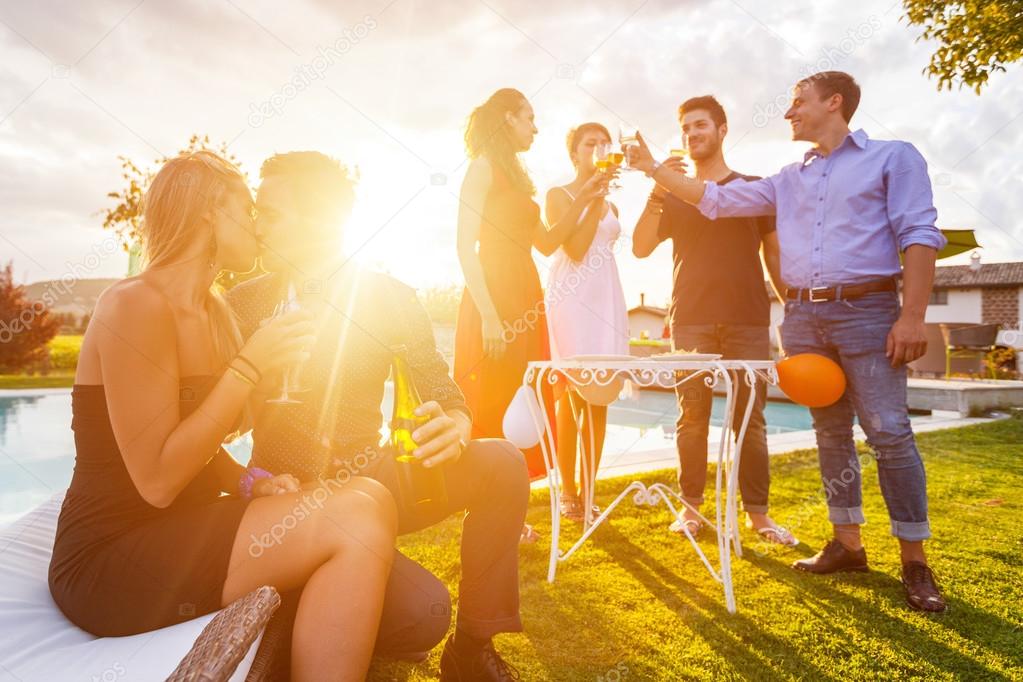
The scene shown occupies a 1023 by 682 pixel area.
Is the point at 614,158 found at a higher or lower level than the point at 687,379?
higher

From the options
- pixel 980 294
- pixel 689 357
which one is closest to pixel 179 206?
pixel 689 357

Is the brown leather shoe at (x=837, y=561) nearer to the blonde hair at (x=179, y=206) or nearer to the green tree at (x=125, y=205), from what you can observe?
the blonde hair at (x=179, y=206)

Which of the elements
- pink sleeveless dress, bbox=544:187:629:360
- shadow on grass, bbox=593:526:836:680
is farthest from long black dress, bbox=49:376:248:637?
pink sleeveless dress, bbox=544:187:629:360

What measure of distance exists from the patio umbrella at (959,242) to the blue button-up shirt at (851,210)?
4609 millimetres

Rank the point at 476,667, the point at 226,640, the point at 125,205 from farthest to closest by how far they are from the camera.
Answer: the point at 125,205 < the point at 476,667 < the point at 226,640

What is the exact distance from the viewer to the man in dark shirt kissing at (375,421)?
1554mm

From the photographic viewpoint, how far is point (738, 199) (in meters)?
2.99

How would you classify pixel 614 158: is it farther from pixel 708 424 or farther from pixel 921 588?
pixel 921 588

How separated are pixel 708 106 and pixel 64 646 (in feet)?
11.5

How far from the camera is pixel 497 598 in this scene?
160 centimetres

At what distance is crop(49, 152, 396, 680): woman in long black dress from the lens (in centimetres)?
114

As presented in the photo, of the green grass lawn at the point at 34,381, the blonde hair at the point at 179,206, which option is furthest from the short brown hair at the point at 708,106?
the green grass lawn at the point at 34,381

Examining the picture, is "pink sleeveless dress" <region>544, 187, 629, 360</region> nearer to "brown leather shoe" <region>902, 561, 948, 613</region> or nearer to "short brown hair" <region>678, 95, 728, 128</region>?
"short brown hair" <region>678, 95, 728, 128</region>

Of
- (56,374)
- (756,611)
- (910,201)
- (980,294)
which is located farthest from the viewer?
(980,294)
